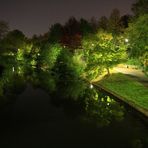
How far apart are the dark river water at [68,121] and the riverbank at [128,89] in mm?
817

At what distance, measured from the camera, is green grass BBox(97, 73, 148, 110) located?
2600 centimetres

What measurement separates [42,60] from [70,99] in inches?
1297

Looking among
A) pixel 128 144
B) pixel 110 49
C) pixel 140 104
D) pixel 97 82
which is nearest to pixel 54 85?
pixel 97 82

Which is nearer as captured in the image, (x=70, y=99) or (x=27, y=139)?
(x=27, y=139)

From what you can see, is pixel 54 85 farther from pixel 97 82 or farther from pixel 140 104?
pixel 140 104

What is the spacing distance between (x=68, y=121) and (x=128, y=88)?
9.69 meters

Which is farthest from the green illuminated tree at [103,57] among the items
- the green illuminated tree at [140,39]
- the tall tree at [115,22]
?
the tall tree at [115,22]

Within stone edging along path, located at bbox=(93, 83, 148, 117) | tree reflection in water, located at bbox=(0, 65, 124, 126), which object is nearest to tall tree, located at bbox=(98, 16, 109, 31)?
tree reflection in water, located at bbox=(0, 65, 124, 126)

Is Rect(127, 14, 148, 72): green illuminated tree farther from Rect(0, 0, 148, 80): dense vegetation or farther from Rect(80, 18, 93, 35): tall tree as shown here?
Rect(80, 18, 93, 35): tall tree

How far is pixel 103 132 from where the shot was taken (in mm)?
20531

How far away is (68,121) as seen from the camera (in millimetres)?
23625

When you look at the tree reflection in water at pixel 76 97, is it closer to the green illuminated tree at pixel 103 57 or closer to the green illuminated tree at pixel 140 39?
the green illuminated tree at pixel 103 57

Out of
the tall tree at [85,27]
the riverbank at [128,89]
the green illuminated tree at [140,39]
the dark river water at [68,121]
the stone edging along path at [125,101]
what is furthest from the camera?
the tall tree at [85,27]

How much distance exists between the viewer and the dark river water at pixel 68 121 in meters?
19.0
